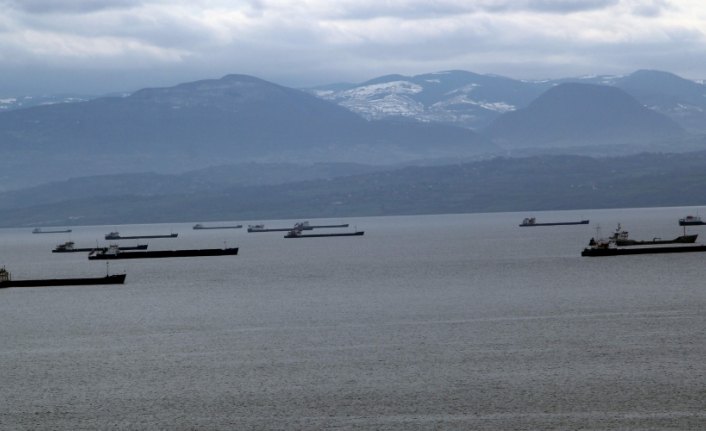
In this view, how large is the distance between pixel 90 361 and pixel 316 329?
2339cm

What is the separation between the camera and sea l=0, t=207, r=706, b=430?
67375mm

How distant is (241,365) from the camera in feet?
281

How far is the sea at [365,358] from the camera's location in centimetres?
6738

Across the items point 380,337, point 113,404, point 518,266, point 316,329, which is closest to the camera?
point 113,404

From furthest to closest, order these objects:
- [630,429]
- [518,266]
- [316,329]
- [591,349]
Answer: [518,266] < [316,329] < [591,349] < [630,429]

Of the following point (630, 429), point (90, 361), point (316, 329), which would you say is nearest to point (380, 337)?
point (316, 329)

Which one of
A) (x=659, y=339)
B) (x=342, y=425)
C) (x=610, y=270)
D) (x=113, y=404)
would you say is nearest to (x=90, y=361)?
(x=113, y=404)

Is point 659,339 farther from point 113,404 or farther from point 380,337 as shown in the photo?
point 113,404

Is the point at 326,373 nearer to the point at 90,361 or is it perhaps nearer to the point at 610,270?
the point at 90,361

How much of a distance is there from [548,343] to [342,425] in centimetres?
3187

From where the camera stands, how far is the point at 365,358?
87188mm

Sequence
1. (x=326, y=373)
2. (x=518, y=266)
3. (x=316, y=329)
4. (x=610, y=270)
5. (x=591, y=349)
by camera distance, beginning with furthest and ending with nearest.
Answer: (x=518, y=266) < (x=610, y=270) < (x=316, y=329) < (x=591, y=349) < (x=326, y=373)

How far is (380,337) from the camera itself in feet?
325

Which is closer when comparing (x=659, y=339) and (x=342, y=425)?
(x=342, y=425)
